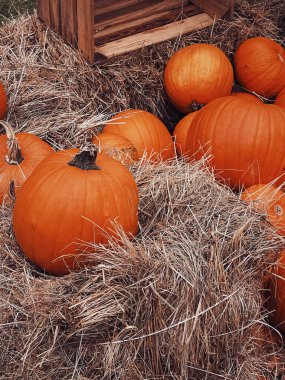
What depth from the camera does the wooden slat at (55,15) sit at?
12.2ft

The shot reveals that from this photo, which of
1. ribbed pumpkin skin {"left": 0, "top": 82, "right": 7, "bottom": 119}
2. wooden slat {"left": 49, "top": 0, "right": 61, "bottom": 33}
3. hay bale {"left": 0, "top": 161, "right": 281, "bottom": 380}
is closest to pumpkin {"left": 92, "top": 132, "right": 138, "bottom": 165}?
ribbed pumpkin skin {"left": 0, "top": 82, "right": 7, "bottom": 119}

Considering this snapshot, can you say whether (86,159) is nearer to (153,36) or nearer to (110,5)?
(153,36)

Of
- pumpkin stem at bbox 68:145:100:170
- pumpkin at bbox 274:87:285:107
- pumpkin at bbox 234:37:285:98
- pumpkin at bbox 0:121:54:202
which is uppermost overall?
pumpkin stem at bbox 68:145:100:170

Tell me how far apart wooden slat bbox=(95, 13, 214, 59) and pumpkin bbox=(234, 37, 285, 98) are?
0.31 meters

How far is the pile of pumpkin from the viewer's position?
2.34 metres

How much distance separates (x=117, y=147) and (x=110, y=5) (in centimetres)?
134

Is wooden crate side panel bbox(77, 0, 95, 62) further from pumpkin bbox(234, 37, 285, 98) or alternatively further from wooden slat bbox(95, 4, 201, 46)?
pumpkin bbox(234, 37, 285, 98)

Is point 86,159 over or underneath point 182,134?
over

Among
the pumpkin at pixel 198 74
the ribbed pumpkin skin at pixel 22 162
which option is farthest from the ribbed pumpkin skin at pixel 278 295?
Result: the pumpkin at pixel 198 74

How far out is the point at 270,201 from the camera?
9.23 feet

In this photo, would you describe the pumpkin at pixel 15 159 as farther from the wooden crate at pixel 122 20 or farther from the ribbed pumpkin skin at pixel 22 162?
the wooden crate at pixel 122 20

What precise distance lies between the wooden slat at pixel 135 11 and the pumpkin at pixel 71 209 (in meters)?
1.75

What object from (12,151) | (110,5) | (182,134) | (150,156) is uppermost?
(110,5)

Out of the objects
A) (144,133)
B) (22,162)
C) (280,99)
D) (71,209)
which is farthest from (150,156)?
(280,99)
